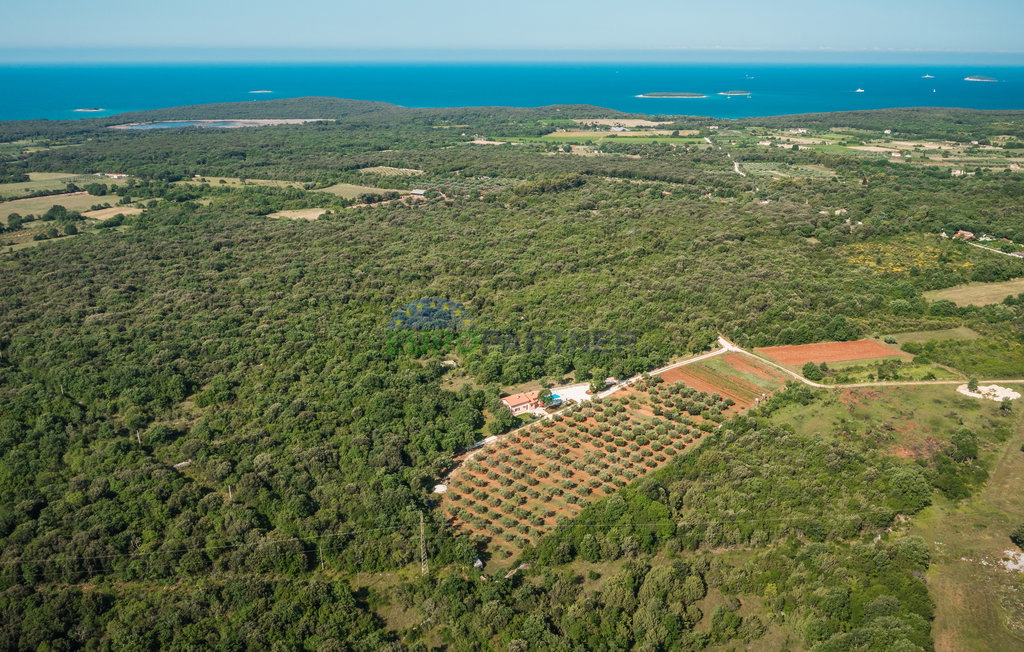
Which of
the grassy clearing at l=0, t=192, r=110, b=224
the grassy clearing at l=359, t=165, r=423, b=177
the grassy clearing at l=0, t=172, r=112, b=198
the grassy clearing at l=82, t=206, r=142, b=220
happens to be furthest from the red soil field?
the grassy clearing at l=0, t=172, r=112, b=198

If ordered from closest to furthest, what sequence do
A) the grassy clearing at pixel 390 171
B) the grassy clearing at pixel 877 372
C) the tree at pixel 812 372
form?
1. the grassy clearing at pixel 877 372
2. the tree at pixel 812 372
3. the grassy clearing at pixel 390 171

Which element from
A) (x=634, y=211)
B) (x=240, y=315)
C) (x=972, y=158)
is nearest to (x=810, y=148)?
(x=972, y=158)

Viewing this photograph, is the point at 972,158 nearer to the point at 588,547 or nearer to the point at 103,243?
the point at 588,547

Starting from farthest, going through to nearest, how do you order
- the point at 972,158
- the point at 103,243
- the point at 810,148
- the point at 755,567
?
1. the point at 810,148
2. the point at 972,158
3. the point at 103,243
4. the point at 755,567

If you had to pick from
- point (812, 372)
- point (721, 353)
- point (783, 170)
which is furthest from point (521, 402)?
point (783, 170)

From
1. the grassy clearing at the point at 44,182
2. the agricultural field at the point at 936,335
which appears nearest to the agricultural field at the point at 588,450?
the agricultural field at the point at 936,335

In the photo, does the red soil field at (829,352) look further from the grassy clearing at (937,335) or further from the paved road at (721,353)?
the grassy clearing at (937,335)

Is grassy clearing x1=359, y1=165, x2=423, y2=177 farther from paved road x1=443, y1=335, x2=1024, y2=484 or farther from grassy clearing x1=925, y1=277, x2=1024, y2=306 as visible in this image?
grassy clearing x1=925, y1=277, x2=1024, y2=306
